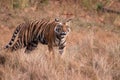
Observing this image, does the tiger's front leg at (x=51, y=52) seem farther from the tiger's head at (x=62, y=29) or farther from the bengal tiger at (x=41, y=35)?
the tiger's head at (x=62, y=29)

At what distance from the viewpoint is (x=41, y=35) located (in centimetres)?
980

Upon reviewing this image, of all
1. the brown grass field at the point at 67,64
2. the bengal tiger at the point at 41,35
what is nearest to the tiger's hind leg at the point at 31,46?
the bengal tiger at the point at 41,35

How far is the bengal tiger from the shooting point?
Result: 30.3ft

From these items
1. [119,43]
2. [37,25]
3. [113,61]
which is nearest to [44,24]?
[37,25]

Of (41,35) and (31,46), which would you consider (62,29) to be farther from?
(31,46)

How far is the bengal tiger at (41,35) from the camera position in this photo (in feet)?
30.3

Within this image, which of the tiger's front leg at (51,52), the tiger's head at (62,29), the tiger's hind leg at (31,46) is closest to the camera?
the tiger's front leg at (51,52)

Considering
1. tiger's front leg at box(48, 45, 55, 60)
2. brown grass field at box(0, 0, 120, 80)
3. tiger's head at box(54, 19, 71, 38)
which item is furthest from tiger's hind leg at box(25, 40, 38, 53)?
tiger's head at box(54, 19, 71, 38)

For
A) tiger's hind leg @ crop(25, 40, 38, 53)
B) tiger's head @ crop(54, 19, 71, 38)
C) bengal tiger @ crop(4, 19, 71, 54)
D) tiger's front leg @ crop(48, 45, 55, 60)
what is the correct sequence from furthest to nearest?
tiger's hind leg @ crop(25, 40, 38, 53) → bengal tiger @ crop(4, 19, 71, 54) → tiger's head @ crop(54, 19, 71, 38) → tiger's front leg @ crop(48, 45, 55, 60)

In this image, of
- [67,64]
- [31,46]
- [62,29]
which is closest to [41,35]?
[31,46]

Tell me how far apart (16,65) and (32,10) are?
7.82 meters

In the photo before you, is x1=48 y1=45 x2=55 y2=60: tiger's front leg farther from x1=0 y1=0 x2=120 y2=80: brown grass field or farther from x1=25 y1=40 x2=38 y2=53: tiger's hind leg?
x1=25 y1=40 x2=38 y2=53: tiger's hind leg

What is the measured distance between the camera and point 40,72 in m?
7.27

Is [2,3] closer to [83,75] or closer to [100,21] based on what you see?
[100,21]
